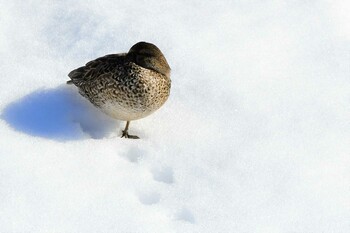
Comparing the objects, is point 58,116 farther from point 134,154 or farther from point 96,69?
point 134,154

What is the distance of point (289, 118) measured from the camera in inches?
202

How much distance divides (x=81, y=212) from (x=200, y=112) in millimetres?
1527

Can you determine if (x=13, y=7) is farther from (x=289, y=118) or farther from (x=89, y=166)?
(x=289, y=118)

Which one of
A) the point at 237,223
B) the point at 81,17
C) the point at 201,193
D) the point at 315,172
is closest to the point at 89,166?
the point at 201,193

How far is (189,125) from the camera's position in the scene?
16.3ft

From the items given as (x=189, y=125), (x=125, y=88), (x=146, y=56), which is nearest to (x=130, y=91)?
(x=125, y=88)

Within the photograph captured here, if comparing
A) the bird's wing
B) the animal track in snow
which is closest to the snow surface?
Answer: the animal track in snow

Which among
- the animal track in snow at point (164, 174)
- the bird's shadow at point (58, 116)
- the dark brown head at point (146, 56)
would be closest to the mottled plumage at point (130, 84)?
the dark brown head at point (146, 56)

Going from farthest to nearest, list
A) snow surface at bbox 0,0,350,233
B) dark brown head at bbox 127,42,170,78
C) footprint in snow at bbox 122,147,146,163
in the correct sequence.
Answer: dark brown head at bbox 127,42,170,78
footprint in snow at bbox 122,147,146,163
snow surface at bbox 0,0,350,233

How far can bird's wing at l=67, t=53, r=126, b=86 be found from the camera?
15.5 ft

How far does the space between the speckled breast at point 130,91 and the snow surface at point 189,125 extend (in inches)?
9.7

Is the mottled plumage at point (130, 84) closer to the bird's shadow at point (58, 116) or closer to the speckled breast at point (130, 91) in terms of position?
the speckled breast at point (130, 91)

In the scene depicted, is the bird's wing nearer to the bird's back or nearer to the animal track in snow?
the bird's back

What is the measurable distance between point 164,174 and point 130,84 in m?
0.71
